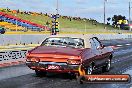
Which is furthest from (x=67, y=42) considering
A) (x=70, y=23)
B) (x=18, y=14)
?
(x=70, y=23)

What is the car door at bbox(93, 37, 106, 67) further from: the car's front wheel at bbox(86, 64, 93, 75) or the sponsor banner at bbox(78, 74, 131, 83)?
the sponsor banner at bbox(78, 74, 131, 83)

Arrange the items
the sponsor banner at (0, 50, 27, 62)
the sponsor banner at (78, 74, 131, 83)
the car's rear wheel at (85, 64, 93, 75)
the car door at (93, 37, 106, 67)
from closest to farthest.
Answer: the sponsor banner at (78, 74, 131, 83)
the car's rear wheel at (85, 64, 93, 75)
the car door at (93, 37, 106, 67)
the sponsor banner at (0, 50, 27, 62)

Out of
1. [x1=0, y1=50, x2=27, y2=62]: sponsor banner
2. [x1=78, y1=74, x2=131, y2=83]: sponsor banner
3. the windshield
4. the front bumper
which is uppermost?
the windshield

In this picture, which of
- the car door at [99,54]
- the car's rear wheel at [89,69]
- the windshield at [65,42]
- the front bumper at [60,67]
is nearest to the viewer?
the front bumper at [60,67]

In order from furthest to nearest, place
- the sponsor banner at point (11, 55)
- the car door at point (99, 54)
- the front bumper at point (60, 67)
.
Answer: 1. the sponsor banner at point (11, 55)
2. the car door at point (99, 54)
3. the front bumper at point (60, 67)

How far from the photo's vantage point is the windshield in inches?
529

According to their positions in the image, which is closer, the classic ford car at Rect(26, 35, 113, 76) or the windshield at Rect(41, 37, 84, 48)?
the classic ford car at Rect(26, 35, 113, 76)

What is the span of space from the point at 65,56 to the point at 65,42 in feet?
3.66

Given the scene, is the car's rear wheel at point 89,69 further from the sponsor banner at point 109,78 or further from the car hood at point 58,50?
the sponsor banner at point 109,78

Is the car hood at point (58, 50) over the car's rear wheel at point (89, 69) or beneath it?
over

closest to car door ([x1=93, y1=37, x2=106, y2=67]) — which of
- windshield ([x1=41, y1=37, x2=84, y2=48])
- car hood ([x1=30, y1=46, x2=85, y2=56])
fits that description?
windshield ([x1=41, y1=37, x2=84, y2=48])

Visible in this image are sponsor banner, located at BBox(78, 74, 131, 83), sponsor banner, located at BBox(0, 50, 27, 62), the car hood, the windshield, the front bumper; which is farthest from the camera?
sponsor banner, located at BBox(0, 50, 27, 62)

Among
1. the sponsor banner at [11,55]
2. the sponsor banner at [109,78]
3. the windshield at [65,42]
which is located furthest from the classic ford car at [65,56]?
the sponsor banner at [11,55]

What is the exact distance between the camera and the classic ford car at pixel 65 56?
40.8ft
